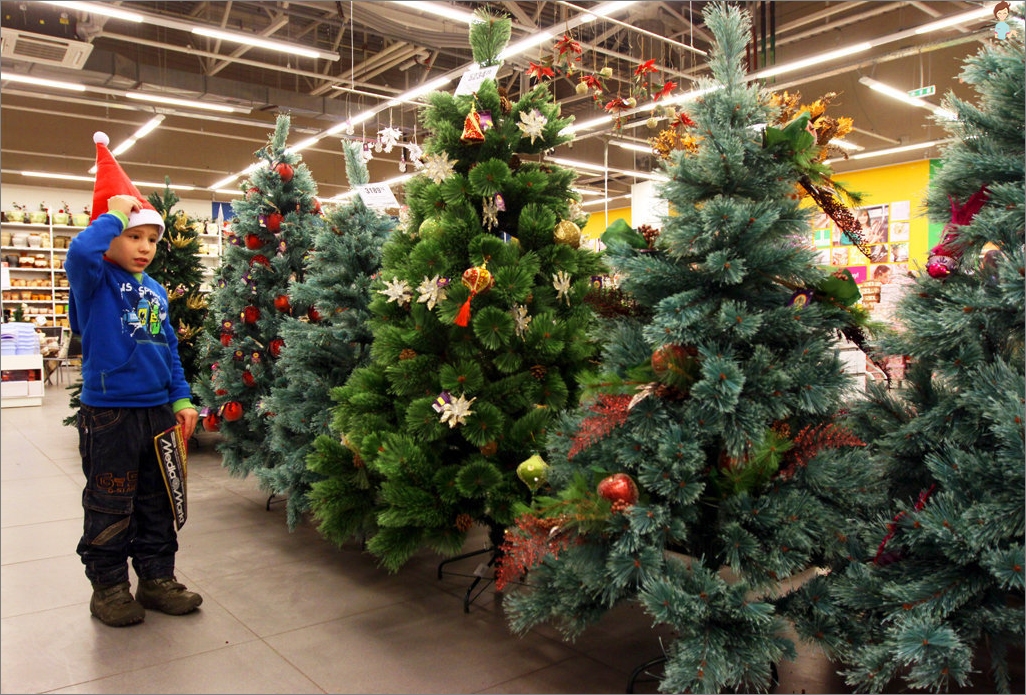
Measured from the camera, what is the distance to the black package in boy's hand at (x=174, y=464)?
8.50 feet

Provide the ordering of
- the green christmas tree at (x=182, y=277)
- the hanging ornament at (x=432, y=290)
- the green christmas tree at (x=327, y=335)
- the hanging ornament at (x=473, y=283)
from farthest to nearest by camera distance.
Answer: the green christmas tree at (x=182, y=277) → the green christmas tree at (x=327, y=335) → the hanging ornament at (x=432, y=290) → the hanging ornament at (x=473, y=283)

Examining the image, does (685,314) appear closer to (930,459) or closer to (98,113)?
(930,459)

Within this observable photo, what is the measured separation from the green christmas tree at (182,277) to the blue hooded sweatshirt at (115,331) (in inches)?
141

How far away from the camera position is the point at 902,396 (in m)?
1.94

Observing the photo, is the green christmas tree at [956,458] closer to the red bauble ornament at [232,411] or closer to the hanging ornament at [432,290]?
the hanging ornament at [432,290]

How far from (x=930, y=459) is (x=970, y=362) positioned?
0.81 feet

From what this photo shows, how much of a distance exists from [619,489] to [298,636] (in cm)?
130

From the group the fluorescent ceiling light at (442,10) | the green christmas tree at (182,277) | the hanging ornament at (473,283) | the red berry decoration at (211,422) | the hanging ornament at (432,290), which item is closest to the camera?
the hanging ornament at (473,283)

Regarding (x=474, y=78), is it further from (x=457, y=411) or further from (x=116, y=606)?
(x=116, y=606)

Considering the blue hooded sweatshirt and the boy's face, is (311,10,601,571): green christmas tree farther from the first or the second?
the boy's face

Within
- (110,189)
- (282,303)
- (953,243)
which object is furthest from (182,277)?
(953,243)

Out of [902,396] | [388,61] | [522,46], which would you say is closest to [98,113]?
[388,61]

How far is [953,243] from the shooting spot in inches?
71.7

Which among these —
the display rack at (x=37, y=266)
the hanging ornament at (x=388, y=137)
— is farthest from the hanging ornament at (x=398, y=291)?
the display rack at (x=37, y=266)
